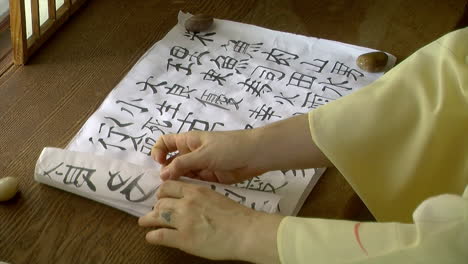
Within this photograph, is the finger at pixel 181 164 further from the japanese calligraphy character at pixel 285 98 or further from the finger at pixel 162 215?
the japanese calligraphy character at pixel 285 98

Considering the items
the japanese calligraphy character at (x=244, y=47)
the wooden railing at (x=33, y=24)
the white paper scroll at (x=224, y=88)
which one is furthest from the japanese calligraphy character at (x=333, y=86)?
the wooden railing at (x=33, y=24)

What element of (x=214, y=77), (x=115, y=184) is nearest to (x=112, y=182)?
(x=115, y=184)

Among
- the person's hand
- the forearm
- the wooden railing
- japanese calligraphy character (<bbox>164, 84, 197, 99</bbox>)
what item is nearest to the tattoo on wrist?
the person's hand

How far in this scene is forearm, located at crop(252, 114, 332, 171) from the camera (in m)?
0.61

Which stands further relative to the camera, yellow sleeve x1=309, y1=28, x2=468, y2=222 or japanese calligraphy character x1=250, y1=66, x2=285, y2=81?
japanese calligraphy character x1=250, y1=66, x2=285, y2=81

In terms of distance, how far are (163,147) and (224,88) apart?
0.14 metres

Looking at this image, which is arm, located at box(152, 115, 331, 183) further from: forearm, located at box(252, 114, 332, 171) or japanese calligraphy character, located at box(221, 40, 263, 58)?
japanese calligraphy character, located at box(221, 40, 263, 58)

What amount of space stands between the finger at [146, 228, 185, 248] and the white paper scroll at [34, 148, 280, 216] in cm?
4

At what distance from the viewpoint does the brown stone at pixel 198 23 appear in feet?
2.76

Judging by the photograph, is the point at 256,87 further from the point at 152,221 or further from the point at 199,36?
the point at 152,221

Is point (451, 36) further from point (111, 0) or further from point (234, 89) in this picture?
point (111, 0)

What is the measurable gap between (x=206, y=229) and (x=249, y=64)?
0.31 metres

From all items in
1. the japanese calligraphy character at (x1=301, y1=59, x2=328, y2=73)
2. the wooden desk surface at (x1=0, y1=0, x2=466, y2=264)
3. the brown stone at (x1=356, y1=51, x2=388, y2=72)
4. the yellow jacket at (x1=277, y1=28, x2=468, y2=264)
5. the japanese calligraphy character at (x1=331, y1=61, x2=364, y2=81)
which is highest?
the yellow jacket at (x1=277, y1=28, x2=468, y2=264)

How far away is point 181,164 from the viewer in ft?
2.02
